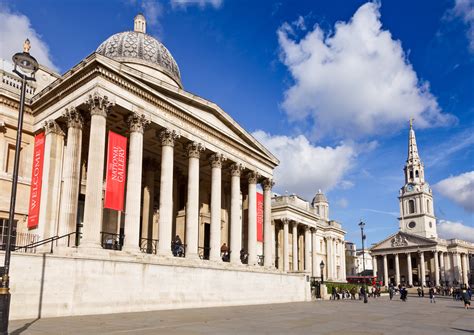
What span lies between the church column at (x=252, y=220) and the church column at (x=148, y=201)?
767 centimetres

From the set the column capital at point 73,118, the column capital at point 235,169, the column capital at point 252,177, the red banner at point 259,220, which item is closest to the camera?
the column capital at point 73,118

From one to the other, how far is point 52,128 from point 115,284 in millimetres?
9857

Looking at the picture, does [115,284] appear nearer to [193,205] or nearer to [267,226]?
[193,205]

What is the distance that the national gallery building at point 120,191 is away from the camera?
63.7 ft

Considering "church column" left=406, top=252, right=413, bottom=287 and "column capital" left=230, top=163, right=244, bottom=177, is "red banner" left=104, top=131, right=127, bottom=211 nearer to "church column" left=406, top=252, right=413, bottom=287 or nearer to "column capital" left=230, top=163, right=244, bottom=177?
"column capital" left=230, top=163, right=244, bottom=177

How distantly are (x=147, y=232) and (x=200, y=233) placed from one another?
6.46 metres

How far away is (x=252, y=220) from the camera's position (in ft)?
112

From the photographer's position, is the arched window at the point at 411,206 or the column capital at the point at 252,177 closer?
the column capital at the point at 252,177

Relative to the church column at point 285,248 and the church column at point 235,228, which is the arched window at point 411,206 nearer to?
the church column at point 285,248

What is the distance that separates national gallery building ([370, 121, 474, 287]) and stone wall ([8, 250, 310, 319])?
87.9 metres

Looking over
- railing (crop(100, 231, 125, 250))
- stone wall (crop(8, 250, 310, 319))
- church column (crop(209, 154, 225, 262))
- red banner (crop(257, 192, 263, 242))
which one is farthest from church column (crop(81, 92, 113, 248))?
red banner (crop(257, 192, 263, 242))

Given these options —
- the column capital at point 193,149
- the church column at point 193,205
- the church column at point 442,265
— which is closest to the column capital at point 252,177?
the church column at point 193,205

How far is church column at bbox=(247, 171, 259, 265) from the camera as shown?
3350 cm

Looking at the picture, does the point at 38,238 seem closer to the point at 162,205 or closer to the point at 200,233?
the point at 162,205
